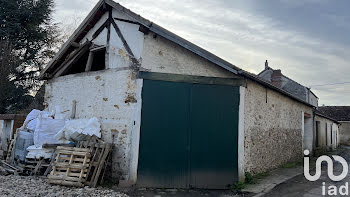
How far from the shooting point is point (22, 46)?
18453 mm

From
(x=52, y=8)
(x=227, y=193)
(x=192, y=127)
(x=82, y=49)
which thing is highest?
(x=52, y=8)

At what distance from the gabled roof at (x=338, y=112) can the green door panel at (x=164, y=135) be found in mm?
32390

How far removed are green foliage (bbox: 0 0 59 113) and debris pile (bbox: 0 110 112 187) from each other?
10.1 m

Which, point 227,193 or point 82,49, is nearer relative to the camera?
point 227,193

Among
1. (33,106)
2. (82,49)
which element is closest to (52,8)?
(33,106)

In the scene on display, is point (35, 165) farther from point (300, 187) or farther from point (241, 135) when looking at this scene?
point (300, 187)

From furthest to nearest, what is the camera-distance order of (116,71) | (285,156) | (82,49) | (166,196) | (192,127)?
(285,156), (82,49), (116,71), (192,127), (166,196)

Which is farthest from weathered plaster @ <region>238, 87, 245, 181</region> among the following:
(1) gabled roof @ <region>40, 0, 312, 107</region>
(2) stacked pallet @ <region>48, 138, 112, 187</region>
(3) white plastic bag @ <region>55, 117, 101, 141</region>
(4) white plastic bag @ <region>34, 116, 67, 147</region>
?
(4) white plastic bag @ <region>34, 116, 67, 147</region>

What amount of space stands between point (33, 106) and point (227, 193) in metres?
15.4

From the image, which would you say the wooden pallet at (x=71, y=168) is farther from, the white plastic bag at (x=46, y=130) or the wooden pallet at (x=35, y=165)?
the white plastic bag at (x=46, y=130)

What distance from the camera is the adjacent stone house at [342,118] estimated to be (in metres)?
31.8

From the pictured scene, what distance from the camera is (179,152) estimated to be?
704cm

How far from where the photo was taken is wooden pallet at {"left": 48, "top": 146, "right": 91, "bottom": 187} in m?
6.41

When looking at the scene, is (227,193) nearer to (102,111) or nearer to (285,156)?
(102,111)
